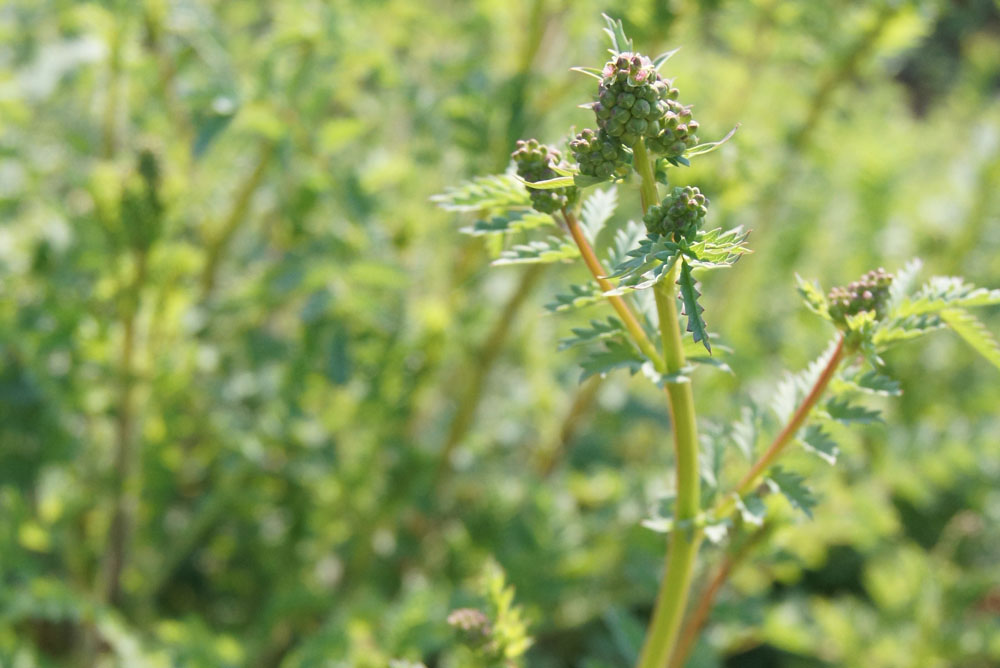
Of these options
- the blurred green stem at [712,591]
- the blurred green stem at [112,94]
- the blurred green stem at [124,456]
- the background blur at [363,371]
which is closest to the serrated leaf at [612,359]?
the blurred green stem at [712,591]

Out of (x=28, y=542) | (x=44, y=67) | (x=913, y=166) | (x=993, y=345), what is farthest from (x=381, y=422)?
(x=913, y=166)

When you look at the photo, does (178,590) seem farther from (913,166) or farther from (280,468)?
(913,166)

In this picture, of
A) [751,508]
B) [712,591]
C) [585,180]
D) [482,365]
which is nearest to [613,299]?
[585,180]

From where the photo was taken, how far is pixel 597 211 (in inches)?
38.2

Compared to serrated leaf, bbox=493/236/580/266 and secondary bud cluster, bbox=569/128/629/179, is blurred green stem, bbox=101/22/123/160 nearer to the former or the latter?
serrated leaf, bbox=493/236/580/266

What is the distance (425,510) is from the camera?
2.16 metres

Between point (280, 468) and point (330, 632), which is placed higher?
point (280, 468)

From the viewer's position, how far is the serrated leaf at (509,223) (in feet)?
2.83

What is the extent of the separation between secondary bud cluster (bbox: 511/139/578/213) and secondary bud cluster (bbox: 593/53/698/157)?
9 centimetres

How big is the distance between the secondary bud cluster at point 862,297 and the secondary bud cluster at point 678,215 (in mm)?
215

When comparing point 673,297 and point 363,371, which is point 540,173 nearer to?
point 673,297

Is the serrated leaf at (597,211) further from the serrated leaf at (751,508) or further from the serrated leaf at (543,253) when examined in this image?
the serrated leaf at (751,508)

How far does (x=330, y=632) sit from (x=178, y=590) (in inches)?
36.4

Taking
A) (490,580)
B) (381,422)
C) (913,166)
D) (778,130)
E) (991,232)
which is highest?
(913,166)
